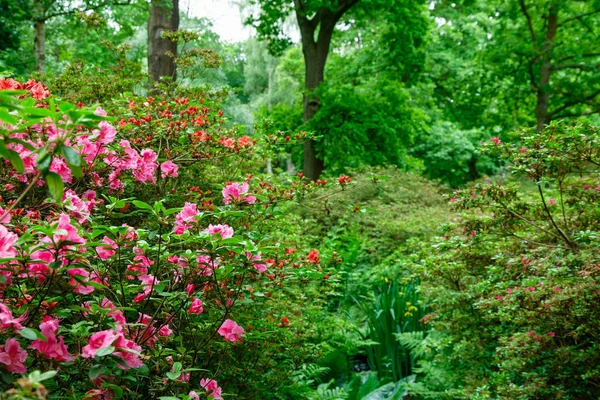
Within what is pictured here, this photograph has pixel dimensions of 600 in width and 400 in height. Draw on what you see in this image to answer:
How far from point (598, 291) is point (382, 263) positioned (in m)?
3.98

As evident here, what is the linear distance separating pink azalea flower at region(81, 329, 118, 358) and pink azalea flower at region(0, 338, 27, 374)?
175 millimetres

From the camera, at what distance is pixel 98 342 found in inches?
59.2

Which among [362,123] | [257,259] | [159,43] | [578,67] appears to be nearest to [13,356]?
[257,259]

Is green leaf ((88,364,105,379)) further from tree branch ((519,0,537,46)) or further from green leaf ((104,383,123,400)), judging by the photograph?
tree branch ((519,0,537,46))

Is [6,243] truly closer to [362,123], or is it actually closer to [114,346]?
[114,346]

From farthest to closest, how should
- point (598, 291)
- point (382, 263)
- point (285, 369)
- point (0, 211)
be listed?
point (382, 263)
point (285, 369)
point (598, 291)
point (0, 211)

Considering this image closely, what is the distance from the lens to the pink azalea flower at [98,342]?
4.86 feet

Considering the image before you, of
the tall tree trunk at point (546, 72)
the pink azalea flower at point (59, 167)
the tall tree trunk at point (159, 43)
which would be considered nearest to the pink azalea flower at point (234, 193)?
the pink azalea flower at point (59, 167)

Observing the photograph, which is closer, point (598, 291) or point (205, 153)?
point (598, 291)

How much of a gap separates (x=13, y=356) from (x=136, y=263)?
602 mm

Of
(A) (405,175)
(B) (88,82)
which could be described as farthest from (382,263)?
(B) (88,82)

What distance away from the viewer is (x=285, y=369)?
3.11m

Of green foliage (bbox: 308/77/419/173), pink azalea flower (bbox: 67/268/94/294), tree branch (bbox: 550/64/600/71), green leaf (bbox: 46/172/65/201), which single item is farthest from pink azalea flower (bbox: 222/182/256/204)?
tree branch (bbox: 550/64/600/71)

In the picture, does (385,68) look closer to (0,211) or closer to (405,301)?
(405,301)
